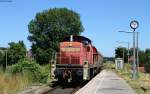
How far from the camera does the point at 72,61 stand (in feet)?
114

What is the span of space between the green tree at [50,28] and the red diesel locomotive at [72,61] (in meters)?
62.1

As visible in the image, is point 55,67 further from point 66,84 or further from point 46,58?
point 46,58

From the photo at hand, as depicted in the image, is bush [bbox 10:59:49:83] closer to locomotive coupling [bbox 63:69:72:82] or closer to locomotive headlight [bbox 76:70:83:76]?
locomotive coupling [bbox 63:69:72:82]

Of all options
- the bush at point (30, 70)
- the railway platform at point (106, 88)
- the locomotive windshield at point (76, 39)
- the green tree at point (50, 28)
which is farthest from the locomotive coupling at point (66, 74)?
the green tree at point (50, 28)

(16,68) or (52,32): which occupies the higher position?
(52,32)

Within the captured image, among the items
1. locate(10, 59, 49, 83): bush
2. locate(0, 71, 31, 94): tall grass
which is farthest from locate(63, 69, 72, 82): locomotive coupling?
locate(0, 71, 31, 94): tall grass

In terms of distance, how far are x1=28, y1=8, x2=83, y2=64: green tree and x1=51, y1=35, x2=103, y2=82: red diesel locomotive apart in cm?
6205

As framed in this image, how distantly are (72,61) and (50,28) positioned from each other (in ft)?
224

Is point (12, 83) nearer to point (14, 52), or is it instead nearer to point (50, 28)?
point (50, 28)

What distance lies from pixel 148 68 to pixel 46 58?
22.2 meters

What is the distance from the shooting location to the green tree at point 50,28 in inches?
3910

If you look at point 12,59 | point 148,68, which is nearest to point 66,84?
point 148,68

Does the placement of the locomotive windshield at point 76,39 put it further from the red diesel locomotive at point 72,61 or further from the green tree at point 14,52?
the green tree at point 14,52

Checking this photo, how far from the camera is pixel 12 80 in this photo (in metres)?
28.4
